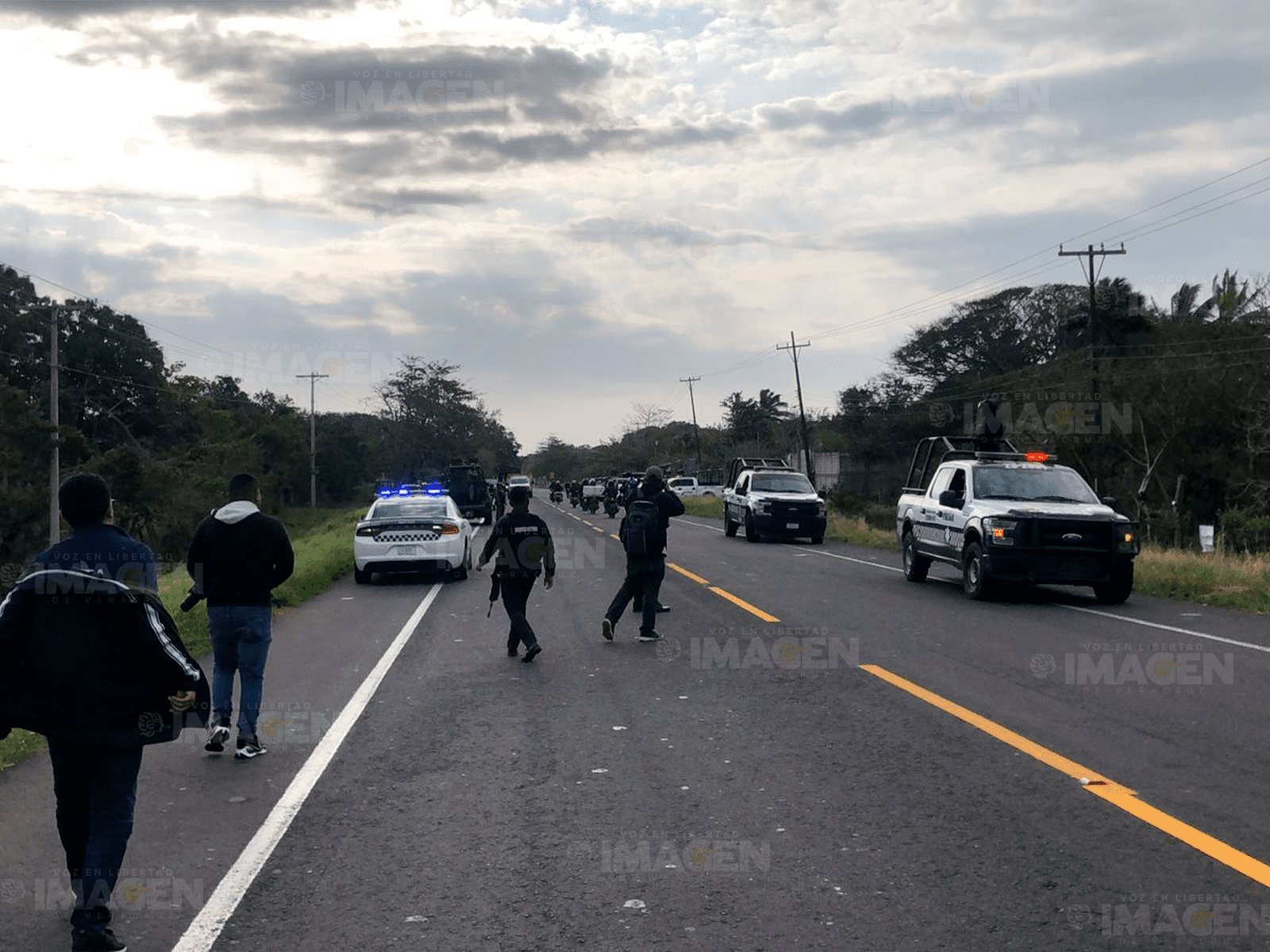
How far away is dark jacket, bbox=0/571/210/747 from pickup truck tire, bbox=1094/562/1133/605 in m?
14.4

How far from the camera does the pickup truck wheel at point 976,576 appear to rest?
16.8 meters

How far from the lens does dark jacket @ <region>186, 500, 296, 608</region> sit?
25.4 ft

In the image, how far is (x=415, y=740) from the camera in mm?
8164

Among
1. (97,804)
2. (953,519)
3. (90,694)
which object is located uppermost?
(953,519)

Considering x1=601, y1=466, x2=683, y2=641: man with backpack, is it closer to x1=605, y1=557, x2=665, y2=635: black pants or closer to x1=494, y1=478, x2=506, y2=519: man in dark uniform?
x1=605, y1=557, x2=665, y2=635: black pants

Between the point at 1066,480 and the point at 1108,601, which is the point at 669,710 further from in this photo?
the point at 1066,480

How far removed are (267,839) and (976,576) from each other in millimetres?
12964

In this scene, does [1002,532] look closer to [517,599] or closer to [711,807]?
[517,599]

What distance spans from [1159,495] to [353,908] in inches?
1777

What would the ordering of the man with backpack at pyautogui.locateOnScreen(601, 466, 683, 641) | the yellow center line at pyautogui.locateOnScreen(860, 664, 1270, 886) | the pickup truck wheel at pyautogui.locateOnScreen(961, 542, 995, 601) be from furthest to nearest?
the pickup truck wheel at pyautogui.locateOnScreen(961, 542, 995, 601) → the man with backpack at pyautogui.locateOnScreen(601, 466, 683, 641) → the yellow center line at pyautogui.locateOnScreen(860, 664, 1270, 886)

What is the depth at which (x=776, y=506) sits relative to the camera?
104 feet

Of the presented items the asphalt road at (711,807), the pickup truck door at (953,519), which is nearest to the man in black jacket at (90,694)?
the asphalt road at (711,807)

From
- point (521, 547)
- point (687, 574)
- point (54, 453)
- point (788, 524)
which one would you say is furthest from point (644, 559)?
point (54, 453)

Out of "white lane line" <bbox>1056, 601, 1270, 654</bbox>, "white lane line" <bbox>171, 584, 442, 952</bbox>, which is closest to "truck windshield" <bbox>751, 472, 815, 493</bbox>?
"white lane line" <bbox>1056, 601, 1270, 654</bbox>
